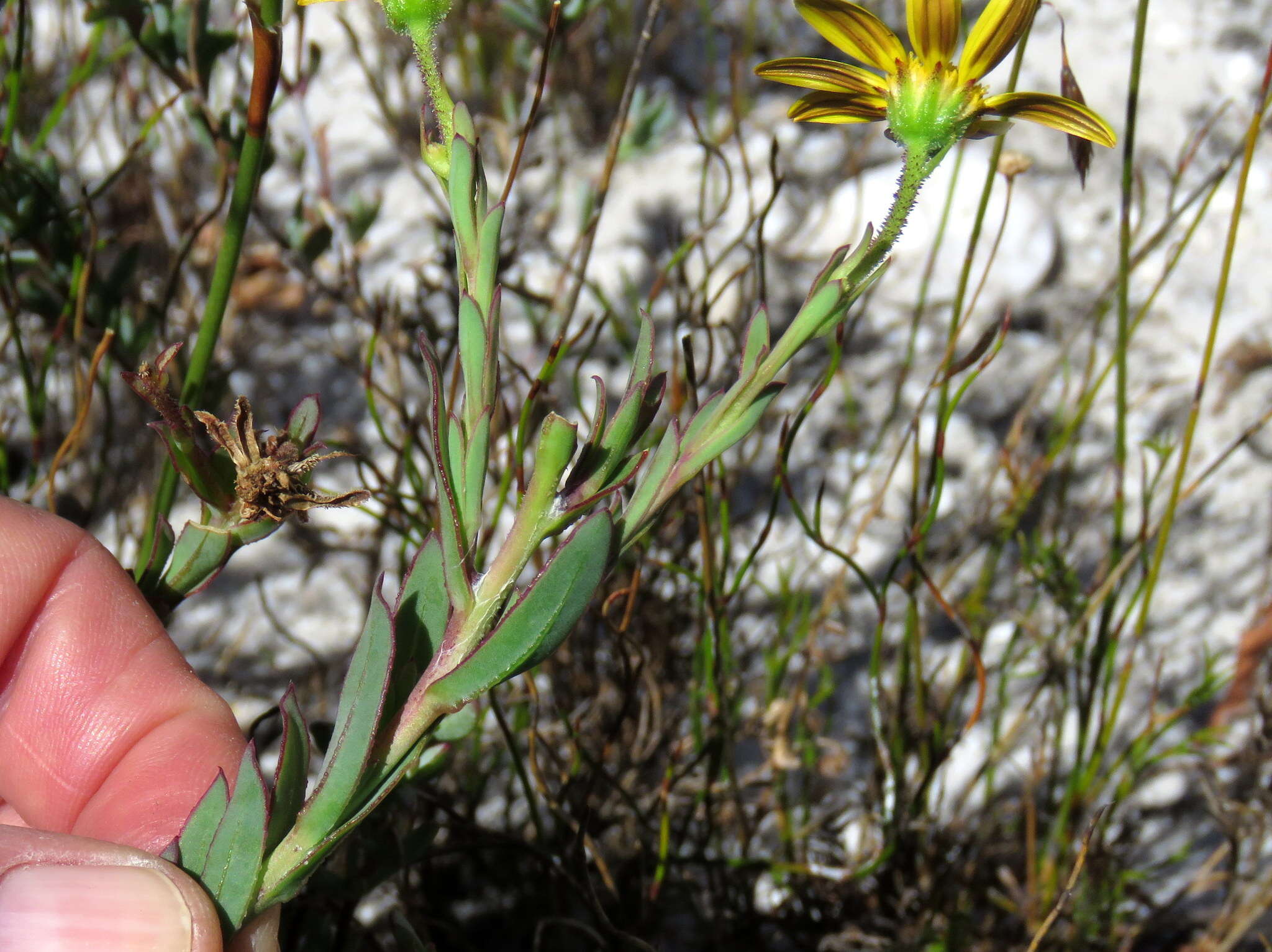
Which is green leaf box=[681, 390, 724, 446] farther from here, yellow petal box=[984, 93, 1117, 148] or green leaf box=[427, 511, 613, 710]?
yellow petal box=[984, 93, 1117, 148]

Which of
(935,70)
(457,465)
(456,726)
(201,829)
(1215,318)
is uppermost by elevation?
(935,70)

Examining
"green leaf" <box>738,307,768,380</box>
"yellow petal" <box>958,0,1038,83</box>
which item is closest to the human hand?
"green leaf" <box>738,307,768,380</box>

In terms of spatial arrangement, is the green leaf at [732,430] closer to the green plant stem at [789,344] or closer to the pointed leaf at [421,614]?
the green plant stem at [789,344]

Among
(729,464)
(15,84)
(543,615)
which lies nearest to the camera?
(543,615)

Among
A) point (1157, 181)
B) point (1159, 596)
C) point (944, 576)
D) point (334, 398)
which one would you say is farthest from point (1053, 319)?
point (334, 398)

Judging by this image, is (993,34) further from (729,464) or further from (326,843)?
(729,464)

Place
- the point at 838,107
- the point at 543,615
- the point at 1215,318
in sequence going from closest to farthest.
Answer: the point at 543,615 < the point at 838,107 < the point at 1215,318

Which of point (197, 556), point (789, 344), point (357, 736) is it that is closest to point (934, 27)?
point (789, 344)
